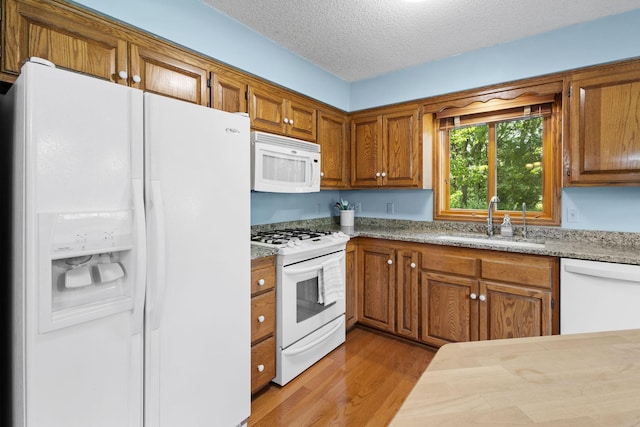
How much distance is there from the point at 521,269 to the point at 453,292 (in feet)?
1.66

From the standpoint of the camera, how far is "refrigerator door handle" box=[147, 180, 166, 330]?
1.26m

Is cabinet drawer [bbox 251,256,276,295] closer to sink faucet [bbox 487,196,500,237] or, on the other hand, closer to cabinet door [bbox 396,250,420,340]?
cabinet door [bbox 396,250,420,340]

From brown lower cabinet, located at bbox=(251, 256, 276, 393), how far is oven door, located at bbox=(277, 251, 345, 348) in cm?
6

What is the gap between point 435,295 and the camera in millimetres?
2508

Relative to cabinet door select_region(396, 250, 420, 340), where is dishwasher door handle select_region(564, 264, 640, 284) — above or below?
above

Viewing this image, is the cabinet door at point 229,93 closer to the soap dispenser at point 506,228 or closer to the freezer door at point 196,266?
the freezer door at point 196,266

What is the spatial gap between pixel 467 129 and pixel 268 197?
6.62 ft

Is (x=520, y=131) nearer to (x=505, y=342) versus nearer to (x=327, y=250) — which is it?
(x=327, y=250)

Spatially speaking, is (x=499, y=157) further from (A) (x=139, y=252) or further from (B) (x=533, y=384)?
(A) (x=139, y=252)

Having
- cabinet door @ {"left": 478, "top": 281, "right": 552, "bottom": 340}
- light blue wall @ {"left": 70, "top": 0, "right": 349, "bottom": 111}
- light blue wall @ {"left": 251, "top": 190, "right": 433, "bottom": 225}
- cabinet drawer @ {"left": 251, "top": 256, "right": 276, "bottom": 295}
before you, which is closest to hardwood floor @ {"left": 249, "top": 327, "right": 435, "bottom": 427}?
cabinet door @ {"left": 478, "top": 281, "right": 552, "bottom": 340}

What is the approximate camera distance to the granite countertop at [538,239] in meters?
1.92

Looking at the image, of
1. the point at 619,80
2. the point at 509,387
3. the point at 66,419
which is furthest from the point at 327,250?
the point at 619,80

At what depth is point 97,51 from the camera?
5.12 ft

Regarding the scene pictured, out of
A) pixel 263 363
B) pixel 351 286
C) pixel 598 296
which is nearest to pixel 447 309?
pixel 351 286
